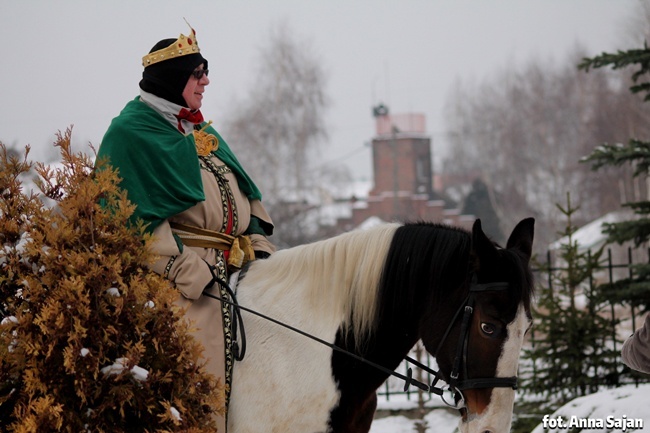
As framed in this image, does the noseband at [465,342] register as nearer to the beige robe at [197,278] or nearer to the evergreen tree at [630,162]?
the beige robe at [197,278]

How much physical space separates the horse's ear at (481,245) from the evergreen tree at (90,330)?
3.72 feet

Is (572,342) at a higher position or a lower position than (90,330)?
lower

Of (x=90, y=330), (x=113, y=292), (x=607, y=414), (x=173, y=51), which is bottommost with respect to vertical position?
(x=607, y=414)

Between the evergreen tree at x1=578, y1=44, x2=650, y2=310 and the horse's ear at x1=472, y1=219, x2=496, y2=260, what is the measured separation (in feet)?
14.5

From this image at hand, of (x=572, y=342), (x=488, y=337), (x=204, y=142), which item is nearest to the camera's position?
(x=488, y=337)

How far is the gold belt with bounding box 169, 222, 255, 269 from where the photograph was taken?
355 cm

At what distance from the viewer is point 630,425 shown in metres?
5.53

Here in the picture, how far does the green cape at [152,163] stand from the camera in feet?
11.0

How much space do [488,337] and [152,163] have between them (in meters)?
1.57

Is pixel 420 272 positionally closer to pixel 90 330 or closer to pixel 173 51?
pixel 90 330

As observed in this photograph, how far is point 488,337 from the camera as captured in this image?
314 centimetres

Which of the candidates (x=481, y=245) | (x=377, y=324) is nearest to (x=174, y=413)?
(x=377, y=324)

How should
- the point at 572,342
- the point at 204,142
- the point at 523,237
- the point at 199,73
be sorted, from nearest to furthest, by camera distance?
the point at 523,237 → the point at 199,73 → the point at 204,142 → the point at 572,342

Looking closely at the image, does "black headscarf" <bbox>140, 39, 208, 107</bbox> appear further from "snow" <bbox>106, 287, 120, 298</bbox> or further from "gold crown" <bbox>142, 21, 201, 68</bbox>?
"snow" <bbox>106, 287, 120, 298</bbox>
